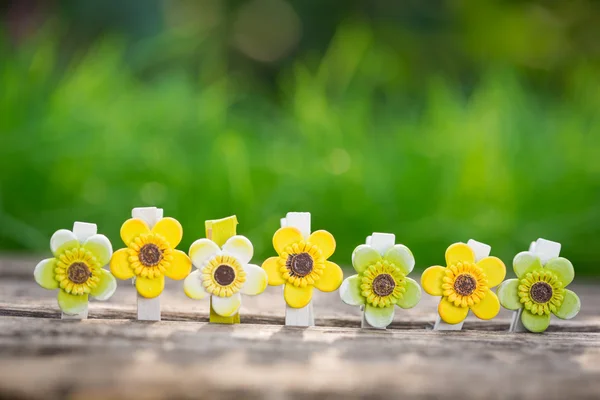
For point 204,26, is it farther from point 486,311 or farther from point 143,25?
point 486,311

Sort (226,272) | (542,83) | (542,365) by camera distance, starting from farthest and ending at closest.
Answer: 1. (542,83)
2. (226,272)
3. (542,365)

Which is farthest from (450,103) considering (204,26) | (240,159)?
(204,26)

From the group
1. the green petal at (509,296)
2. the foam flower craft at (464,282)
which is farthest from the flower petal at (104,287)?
the green petal at (509,296)

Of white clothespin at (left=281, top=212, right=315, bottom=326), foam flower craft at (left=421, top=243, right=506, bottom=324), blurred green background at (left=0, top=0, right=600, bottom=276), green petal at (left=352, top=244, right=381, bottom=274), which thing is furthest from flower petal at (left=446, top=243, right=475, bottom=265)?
blurred green background at (left=0, top=0, right=600, bottom=276)

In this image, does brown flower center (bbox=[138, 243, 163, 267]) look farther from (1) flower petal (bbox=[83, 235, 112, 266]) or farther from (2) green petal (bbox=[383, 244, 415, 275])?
(2) green petal (bbox=[383, 244, 415, 275])

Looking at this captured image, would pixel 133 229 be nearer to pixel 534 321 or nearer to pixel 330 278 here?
pixel 330 278
